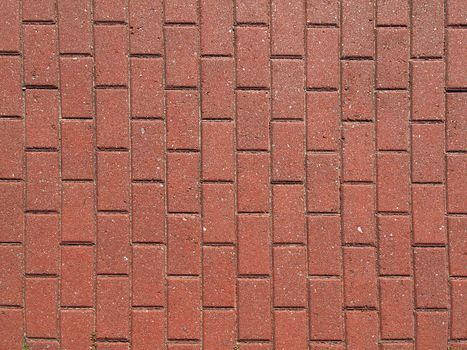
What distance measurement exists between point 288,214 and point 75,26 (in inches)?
49.5

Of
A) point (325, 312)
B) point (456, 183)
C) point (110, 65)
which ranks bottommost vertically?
point (325, 312)

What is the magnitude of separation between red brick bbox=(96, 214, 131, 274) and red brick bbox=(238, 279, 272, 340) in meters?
0.52

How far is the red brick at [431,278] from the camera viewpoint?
2.19 metres

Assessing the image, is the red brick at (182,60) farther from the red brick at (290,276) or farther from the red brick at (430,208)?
the red brick at (430,208)

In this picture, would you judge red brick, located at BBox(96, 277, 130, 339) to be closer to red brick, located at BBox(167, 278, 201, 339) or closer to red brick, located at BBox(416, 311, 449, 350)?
red brick, located at BBox(167, 278, 201, 339)

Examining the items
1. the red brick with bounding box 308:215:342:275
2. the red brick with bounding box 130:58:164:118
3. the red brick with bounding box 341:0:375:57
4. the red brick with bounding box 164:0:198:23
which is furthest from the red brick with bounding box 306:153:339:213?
the red brick with bounding box 164:0:198:23

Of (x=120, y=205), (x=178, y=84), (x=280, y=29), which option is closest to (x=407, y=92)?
(x=280, y=29)

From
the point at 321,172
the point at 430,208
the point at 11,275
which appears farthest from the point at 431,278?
the point at 11,275

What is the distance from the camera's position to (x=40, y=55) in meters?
2.21

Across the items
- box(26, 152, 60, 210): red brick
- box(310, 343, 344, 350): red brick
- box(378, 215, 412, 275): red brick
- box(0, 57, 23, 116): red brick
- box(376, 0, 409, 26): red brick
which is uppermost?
box(376, 0, 409, 26): red brick

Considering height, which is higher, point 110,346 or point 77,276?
point 77,276

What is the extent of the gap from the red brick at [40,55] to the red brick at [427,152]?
5.32 feet

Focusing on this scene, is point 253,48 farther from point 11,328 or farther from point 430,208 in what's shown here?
point 11,328

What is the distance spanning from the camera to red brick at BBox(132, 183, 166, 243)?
2.20m
